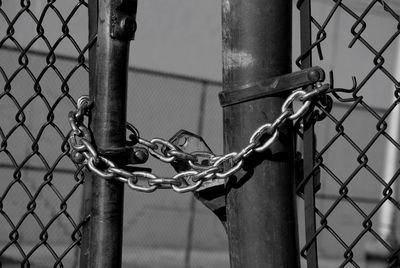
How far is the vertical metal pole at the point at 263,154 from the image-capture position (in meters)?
1.14

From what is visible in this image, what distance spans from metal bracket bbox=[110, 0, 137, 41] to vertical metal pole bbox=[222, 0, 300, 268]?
18 cm

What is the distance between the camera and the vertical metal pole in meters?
1.14

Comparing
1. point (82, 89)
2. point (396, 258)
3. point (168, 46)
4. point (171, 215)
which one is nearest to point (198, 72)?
point (168, 46)

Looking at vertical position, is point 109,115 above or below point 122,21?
below

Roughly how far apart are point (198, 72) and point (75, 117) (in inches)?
387

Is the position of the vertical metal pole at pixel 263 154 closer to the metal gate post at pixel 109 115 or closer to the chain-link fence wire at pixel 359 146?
the metal gate post at pixel 109 115

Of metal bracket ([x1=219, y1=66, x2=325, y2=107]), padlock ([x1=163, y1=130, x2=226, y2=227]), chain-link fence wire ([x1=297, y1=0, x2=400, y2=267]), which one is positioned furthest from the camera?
chain-link fence wire ([x1=297, y1=0, x2=400, y2=267])

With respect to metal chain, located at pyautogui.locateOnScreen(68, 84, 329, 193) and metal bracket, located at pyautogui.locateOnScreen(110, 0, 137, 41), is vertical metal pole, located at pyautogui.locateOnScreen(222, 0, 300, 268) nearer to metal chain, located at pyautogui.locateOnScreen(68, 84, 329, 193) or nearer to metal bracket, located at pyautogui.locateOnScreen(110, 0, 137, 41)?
metal chain, located at pyautogui.locateOnScreen(68, 84, 329, 193)

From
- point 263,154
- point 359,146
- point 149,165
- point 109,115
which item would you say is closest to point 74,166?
point 149,165

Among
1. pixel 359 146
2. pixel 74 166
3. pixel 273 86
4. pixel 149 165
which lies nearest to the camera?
pixel 273 86

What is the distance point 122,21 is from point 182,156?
0.28 meters

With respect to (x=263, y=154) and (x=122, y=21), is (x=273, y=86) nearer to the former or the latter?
(x=263, y=154)

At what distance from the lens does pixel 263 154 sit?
3.76 feet

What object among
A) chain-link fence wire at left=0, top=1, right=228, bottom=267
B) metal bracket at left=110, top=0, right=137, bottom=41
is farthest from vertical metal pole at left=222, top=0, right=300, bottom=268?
chain-link fence wire at left=0, top=1, right=228, bottom=267
